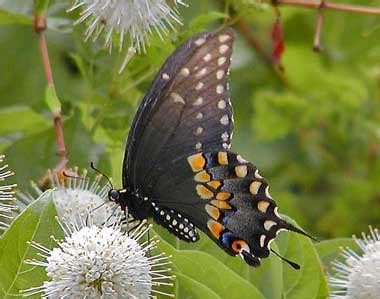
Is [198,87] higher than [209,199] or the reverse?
higher

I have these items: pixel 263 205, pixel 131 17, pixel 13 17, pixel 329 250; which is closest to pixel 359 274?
pixel 329 250

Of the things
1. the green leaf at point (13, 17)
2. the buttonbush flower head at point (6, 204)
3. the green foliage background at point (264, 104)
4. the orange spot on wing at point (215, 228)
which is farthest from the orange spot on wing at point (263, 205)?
the green leaf at point (13, 17)

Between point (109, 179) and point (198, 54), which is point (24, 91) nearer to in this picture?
point (109, 179)

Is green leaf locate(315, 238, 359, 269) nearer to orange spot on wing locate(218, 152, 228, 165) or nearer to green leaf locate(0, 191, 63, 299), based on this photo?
orange spot on wing locate(218, 152, 228, 165)

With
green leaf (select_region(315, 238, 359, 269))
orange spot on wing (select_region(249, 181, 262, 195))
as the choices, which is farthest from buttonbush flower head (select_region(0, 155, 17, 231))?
green leaf (select_region(315, 238, 359, 269))

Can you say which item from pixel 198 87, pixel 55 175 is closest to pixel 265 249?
pixel 198 87

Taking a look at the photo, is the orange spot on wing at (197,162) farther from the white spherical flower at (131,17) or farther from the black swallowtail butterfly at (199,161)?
the white spherical flower at (131,17)
